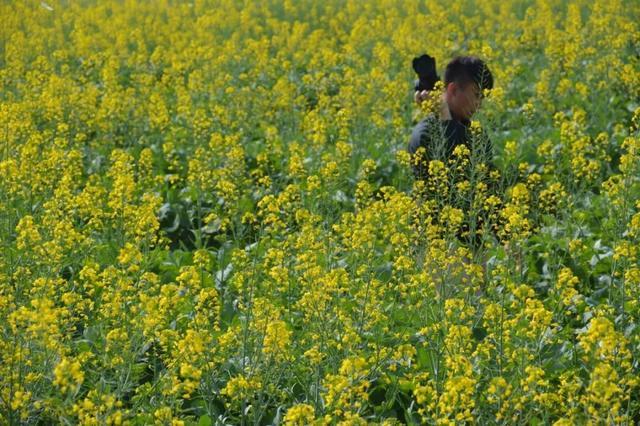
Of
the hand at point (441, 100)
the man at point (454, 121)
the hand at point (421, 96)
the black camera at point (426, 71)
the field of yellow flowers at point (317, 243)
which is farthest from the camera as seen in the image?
the black camera at point (426, 71)

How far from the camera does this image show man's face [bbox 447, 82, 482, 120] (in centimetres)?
647

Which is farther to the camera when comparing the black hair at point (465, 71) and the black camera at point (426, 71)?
the black camera at point (426, 71)

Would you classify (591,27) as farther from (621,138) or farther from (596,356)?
(596,356)

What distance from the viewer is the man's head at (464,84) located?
6.44 m

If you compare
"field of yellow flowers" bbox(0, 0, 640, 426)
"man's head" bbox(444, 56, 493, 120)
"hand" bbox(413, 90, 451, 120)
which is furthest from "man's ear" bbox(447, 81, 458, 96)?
"field of yellow flowers" bbox(0, 0, 640, 426)

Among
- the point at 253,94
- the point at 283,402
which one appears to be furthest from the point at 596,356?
the point at 253,94

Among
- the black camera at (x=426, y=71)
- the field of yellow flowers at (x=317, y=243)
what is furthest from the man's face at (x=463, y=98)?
the black camera at (x=426, y=71)

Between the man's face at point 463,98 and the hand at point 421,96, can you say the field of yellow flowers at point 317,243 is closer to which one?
the man's face at point 463,98

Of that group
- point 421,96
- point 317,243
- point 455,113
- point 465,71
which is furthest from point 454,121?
point 317,243

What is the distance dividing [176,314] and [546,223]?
275cm

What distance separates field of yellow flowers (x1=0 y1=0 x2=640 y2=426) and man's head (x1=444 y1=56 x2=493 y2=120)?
23 centimetres

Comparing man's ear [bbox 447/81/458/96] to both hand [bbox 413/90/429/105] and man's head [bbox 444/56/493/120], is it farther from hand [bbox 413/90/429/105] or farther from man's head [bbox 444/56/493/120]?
hand [bbox 413/90/429/105]

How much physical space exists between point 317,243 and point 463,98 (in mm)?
1410

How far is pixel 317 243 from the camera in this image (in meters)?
5.79
